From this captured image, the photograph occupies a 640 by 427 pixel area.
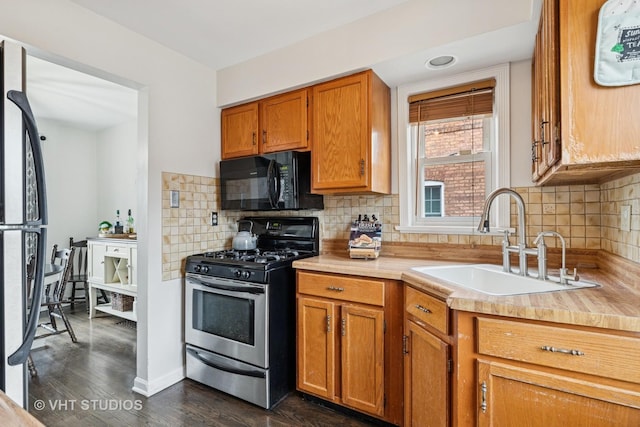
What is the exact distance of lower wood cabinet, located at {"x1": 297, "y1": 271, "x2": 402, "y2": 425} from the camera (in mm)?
1746

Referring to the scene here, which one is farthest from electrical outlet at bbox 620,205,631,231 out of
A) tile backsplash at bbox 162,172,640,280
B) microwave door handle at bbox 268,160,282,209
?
microwave door handle at bbox 268,160,282,209

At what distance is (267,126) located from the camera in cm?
250

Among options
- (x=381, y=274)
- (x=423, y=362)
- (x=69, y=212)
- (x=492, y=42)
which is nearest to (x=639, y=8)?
(x=492, y=42)

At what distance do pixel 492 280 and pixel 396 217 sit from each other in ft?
2.52

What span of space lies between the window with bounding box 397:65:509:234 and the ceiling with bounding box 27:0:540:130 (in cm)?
14

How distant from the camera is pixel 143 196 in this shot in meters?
2.22

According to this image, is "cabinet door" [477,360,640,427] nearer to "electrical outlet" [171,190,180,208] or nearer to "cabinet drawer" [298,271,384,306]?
"cabinet drawer" [298,271,384,306]

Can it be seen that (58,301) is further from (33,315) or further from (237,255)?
(33,315)

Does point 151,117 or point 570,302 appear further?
point 151,117

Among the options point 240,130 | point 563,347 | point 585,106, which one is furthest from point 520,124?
point 240,130

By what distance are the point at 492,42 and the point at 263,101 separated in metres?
1.59

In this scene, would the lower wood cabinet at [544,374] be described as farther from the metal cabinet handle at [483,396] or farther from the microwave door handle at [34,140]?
the microwave door handle at [34,140]

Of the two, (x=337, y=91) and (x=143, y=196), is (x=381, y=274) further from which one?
(x=143, y=196)

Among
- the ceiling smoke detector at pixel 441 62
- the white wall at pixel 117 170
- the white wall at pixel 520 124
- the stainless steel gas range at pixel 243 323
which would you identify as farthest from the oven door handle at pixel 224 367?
the white wall at pixel 117 170
